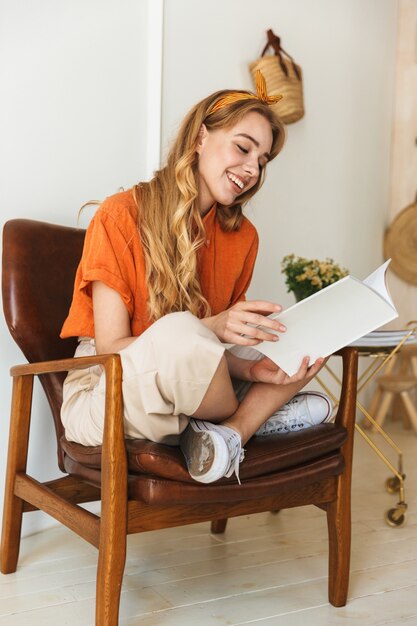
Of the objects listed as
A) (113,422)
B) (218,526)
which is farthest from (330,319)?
(218,526)

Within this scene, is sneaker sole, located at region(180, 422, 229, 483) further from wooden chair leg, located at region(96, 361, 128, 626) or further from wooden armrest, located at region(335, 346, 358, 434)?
wooden armrest, located at region(335, 346, 358, 434)

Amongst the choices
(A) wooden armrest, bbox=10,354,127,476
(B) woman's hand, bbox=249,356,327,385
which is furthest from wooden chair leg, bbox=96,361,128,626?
(B) woman's hand, bbox=249,356,327,385

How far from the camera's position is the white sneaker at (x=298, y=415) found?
6.43 ft

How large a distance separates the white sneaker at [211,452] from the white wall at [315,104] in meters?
1.54

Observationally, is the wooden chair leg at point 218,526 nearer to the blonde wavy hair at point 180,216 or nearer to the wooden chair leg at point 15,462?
the wooden chair leg at point 15,462

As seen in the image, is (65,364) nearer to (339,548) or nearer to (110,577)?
(110,577)

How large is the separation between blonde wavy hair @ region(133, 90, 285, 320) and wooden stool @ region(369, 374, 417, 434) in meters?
2.47

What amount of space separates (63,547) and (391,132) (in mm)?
3234

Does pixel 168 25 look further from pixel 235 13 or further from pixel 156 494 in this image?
pixel 156 494

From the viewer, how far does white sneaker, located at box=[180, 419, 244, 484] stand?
1.61 m

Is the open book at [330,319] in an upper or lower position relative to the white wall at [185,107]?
lower

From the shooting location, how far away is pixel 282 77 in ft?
11.1

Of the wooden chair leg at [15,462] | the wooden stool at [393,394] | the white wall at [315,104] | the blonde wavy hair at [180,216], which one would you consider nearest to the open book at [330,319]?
the blonde wavy hair at [180,216]

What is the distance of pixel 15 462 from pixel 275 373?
2.75 ft
